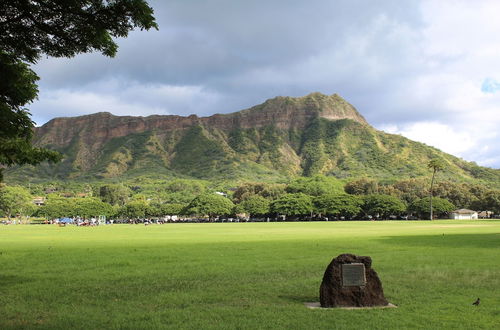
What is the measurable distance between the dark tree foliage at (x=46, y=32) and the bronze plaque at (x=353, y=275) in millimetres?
7523

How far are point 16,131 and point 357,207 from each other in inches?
4409

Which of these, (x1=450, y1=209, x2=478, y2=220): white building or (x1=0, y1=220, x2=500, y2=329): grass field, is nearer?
(x1=0, y1=220, x2=500, y2=329): grass field

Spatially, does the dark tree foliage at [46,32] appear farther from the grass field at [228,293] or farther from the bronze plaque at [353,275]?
the bronze plaque at [353,275]

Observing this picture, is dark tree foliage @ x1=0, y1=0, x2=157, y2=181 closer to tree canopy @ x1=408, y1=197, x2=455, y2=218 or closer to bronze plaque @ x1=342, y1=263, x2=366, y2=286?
bronze plaque @ x1=342, y1=263, x2=366, y2=286

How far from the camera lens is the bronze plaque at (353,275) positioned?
1159 centimetres

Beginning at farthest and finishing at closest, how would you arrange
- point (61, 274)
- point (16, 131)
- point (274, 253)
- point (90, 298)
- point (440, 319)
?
point (274, 253)
point (61, 274)
point (16, 131)
point (90, 298)
point (440, 319)

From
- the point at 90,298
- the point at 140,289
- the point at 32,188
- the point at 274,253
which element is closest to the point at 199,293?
the point at 140,289

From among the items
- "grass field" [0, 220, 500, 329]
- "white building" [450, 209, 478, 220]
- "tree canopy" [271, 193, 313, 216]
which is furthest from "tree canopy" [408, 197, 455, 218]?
"grass field" [0, 220, 500, 329]

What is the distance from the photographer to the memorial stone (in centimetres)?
1160

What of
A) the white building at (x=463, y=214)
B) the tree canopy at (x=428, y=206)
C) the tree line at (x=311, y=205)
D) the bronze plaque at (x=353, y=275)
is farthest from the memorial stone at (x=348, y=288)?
the white building at (x=463, y=214)

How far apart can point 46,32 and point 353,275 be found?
9.60m

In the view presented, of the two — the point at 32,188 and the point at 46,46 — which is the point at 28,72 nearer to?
the point at 46,46

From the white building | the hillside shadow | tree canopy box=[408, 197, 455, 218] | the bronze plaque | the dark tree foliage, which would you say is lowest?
the hillside shadow

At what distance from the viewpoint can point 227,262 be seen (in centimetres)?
2083
